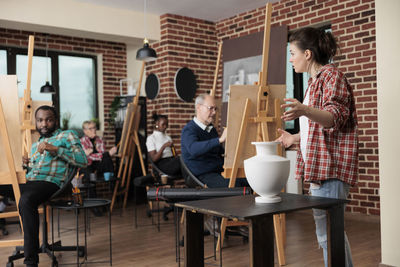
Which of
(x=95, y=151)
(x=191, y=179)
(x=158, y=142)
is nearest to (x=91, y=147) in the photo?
(x=95, y=151)

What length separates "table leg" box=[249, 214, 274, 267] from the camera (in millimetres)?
1581

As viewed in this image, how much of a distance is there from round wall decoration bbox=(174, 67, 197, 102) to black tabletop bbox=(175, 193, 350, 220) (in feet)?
14.7

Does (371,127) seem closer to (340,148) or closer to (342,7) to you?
(342,7)

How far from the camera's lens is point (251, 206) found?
1771 mm

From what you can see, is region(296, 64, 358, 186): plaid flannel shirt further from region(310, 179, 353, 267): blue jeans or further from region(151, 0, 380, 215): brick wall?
region(151, 0, 380, 215): brick wall

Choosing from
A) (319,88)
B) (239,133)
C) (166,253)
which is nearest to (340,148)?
(319,88)

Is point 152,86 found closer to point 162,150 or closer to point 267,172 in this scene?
point 162,150

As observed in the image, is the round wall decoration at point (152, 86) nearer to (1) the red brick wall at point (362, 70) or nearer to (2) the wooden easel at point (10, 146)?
(1) the red brick wall at point (362, 70)

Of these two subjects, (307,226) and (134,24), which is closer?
Result: (307,226)

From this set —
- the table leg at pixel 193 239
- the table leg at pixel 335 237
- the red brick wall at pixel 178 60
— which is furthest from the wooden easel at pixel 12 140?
the red brick wall at pixel 178 60

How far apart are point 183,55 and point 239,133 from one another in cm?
334

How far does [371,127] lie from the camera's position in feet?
15.6

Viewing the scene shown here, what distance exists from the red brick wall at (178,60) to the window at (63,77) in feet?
4.10

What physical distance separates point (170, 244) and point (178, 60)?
10.4ft
